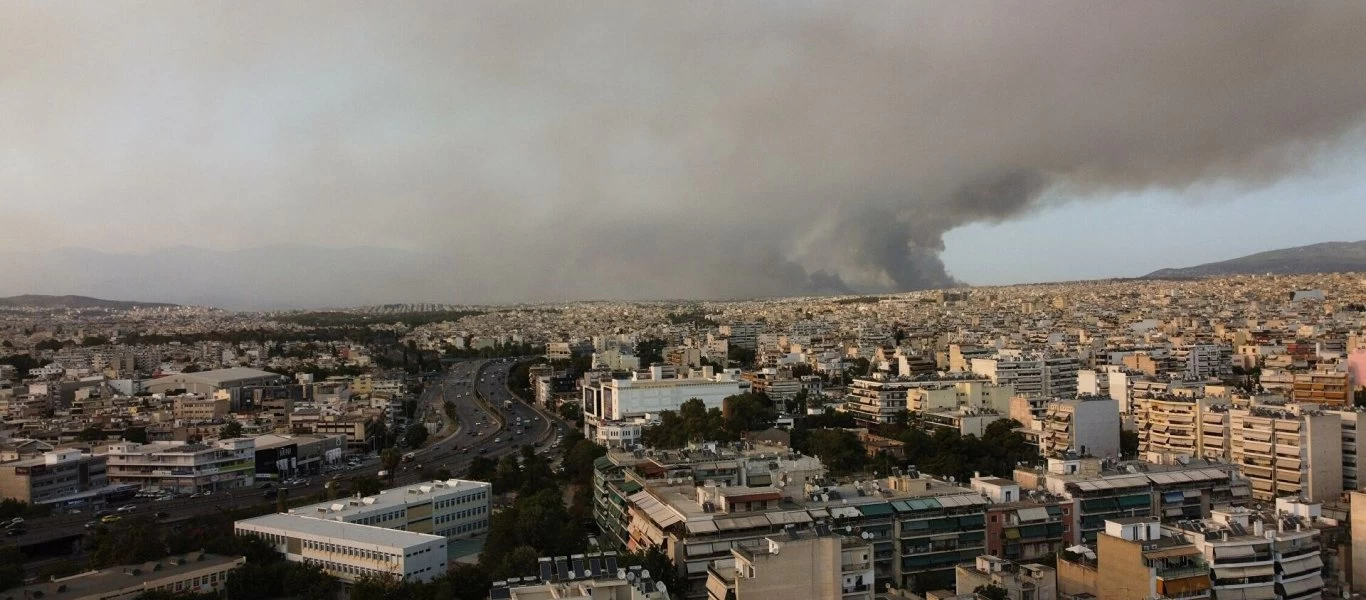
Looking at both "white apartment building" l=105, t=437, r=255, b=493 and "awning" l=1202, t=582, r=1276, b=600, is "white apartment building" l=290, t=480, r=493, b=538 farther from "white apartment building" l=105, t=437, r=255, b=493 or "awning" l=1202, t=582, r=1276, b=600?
"awning" l=1202, t=582, r=1276, b=600

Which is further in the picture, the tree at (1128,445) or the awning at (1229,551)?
the tree at (1128,445)

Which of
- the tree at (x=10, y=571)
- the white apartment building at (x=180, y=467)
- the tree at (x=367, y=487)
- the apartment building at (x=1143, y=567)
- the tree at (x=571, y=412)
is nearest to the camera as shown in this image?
the apartment building at (x=1143, y=567)

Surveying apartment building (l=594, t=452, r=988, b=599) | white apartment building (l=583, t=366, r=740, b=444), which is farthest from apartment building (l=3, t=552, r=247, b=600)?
white apartment building (l=583, t=366, r=740, b=444)

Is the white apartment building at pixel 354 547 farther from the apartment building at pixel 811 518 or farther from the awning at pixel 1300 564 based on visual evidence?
the awning at pixel 1300 564

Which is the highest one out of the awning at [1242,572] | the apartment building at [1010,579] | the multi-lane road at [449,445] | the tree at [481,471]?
the awning at [1242,572]

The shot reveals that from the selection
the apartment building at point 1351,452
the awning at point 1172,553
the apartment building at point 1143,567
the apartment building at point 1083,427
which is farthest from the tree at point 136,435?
the apartment building at point 1351,452

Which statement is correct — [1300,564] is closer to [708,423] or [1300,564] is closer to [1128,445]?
[1128,445]
